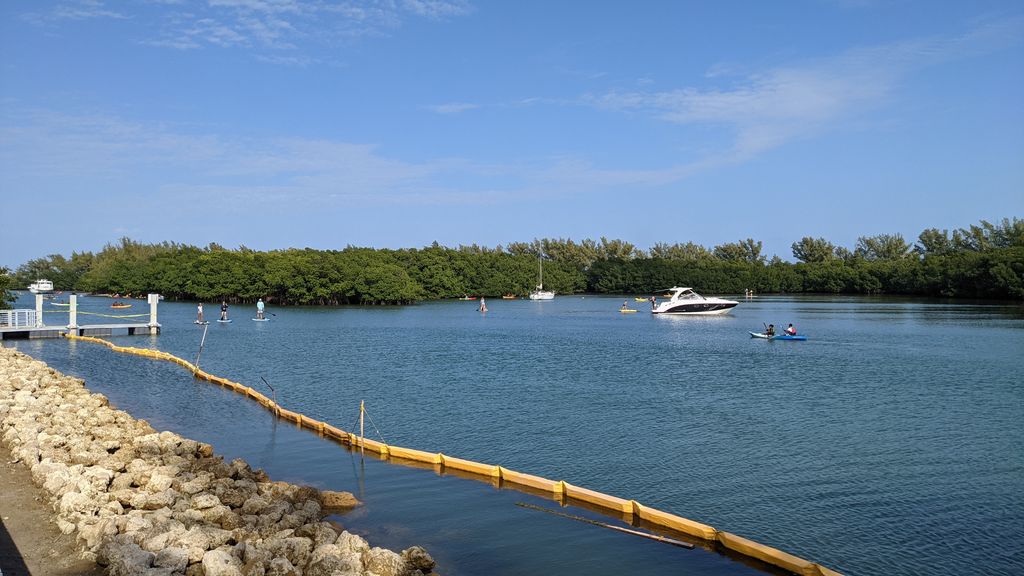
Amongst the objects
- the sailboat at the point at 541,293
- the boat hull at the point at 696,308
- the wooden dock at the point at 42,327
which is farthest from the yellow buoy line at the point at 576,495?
the sailboat at the point at 541,293

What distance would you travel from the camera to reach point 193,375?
33750 millimetres

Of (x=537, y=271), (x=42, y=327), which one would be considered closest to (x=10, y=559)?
(x=42, y=327)

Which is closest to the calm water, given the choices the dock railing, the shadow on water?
the dock railing

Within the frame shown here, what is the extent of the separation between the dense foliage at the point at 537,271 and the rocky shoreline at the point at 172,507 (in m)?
81.7

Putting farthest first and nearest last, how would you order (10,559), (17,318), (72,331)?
(72,331)
(17,318)
(10,559)

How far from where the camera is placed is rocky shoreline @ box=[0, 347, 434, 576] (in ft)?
36.3

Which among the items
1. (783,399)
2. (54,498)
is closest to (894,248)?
(783,399)

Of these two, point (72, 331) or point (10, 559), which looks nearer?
point (10, 559)

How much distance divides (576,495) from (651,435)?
6.57m

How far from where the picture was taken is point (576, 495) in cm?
1605

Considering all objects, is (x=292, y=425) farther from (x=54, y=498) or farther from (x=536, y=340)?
(x=536, y=340)

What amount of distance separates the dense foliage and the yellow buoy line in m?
79.6

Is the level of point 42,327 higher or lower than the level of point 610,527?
higher

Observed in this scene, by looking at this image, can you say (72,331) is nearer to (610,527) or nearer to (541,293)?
(610,527)
